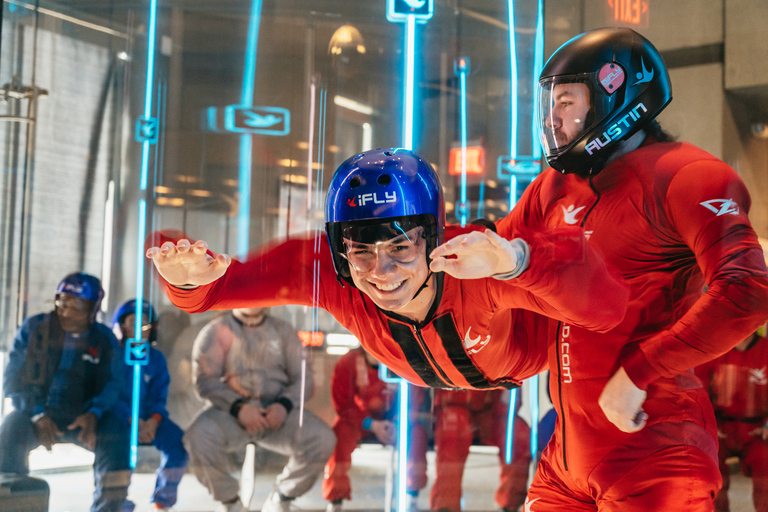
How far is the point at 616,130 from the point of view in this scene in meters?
1.34

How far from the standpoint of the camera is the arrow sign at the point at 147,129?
2.52 meters

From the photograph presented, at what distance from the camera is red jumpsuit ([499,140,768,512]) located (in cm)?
120

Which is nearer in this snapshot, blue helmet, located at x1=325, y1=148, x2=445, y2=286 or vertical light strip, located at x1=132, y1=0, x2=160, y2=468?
blue helmet, located at x1=325, y1=148, x2=445, y2=286

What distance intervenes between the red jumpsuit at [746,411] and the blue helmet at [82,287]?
7.71 feet

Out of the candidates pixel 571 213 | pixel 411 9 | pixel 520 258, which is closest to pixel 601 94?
pixel 571 213

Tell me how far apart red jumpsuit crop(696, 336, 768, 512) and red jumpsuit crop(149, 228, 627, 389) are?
79cm

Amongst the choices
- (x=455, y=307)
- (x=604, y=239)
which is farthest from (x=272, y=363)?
(x=604, y=239)

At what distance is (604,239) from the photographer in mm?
1337

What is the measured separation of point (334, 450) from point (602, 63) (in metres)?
1.93

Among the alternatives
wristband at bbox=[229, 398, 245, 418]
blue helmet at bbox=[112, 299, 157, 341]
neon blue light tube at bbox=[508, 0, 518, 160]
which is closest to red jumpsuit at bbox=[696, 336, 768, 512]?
neon blue light tube at bbox=[508, 0, 518, 160]

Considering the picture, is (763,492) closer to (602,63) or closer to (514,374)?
(514,374)

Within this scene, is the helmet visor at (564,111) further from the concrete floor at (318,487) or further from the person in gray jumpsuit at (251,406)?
the concrete floor at (318,487)

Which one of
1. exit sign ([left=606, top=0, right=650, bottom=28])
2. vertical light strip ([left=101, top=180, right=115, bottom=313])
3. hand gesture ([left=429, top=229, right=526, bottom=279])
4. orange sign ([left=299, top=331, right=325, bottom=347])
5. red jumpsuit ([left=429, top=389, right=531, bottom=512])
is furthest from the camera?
red jumpsuit ([left=429, top=389, right=531, bottom=512])

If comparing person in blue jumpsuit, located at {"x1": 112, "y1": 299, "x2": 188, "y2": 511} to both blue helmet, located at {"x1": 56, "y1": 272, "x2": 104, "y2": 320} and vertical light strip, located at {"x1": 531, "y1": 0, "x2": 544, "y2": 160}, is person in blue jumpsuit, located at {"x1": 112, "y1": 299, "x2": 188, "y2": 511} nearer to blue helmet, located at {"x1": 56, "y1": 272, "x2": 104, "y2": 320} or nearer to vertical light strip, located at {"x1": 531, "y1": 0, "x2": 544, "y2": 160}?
blue helmet, located at {"x1": 56, "y1": 272, "x2": 104, "y2": 320}
